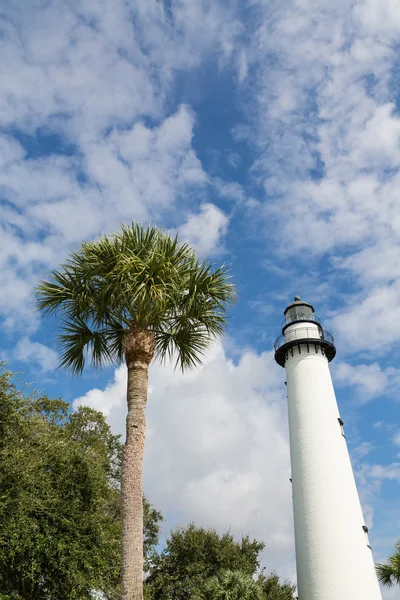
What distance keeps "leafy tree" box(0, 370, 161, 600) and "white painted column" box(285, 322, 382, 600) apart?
7.70m

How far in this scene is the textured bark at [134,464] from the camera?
851cm

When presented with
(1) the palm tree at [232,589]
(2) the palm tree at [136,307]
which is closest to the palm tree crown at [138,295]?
(2) the palm tree at [136,307]

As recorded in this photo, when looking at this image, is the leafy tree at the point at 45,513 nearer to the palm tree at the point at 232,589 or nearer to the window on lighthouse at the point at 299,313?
the palm tree at the point at 232,589

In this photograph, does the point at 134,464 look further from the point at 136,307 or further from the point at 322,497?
the point at 322,497

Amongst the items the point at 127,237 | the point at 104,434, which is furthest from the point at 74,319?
the point at 104,434

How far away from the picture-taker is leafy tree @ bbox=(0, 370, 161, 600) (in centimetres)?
1188

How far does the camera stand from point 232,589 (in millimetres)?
16953

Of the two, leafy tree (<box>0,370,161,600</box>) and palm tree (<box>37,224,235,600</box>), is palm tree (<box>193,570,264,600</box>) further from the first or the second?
palm tree (<box>37,224,235,600</box>)

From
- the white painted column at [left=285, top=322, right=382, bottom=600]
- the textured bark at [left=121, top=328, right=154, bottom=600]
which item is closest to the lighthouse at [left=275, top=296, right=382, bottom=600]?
the white painted column at [left=285, top=322, right=382, bottom=600]

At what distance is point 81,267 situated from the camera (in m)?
11.1

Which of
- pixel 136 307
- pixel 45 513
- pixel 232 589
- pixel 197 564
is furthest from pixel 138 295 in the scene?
pixel 197 564

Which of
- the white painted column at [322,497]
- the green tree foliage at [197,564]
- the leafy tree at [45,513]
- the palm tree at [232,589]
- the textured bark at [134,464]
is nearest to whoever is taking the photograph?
the textured bark at [134,464]

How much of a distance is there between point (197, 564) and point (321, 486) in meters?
9.40

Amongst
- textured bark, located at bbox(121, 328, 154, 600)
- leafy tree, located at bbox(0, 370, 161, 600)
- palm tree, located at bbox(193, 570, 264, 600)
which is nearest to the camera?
textured bark, located at bbox(121, 328, 154, 600)
